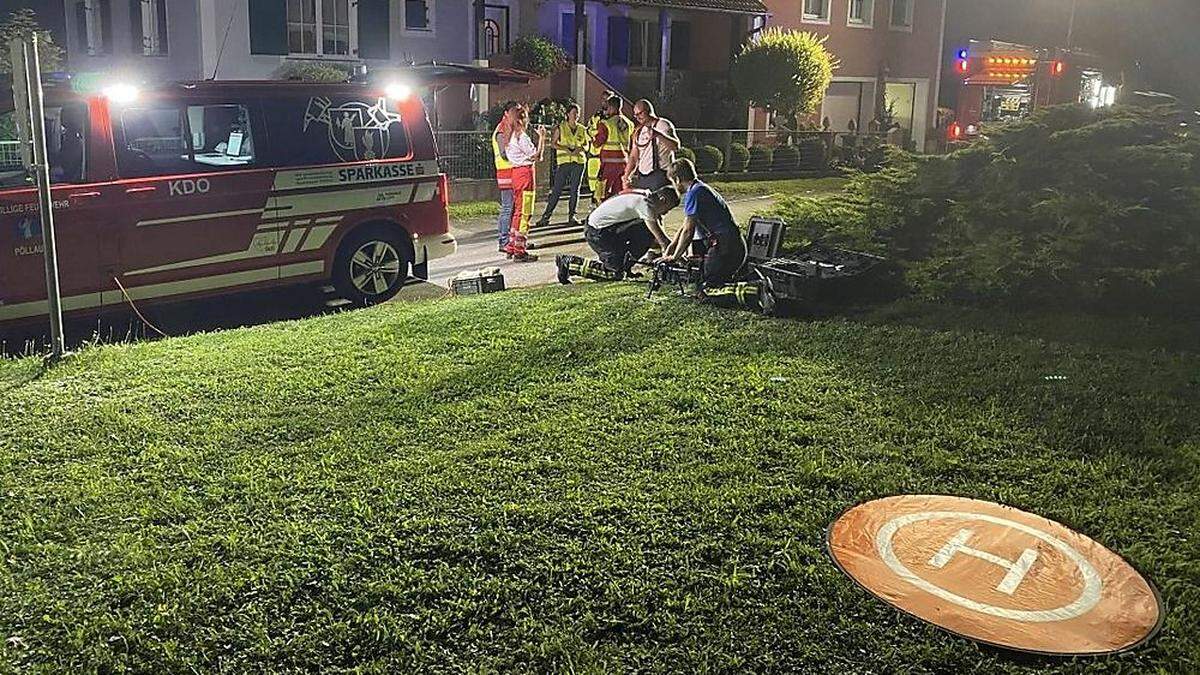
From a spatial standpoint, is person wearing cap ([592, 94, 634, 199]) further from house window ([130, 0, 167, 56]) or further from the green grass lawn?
house window ([130, 0, 167, 56])

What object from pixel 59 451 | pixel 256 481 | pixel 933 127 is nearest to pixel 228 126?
pixel 59 451

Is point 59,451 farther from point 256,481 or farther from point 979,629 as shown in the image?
point 979,629

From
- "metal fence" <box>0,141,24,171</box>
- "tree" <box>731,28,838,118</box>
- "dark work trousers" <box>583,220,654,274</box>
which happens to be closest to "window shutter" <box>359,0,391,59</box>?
"tree" <box>731,28,838,118</box>

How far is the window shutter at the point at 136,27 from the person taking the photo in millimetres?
23156

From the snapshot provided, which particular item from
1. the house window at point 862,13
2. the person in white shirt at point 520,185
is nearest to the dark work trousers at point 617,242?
the person in white shirt at point 520,185

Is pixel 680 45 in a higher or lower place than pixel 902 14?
lower

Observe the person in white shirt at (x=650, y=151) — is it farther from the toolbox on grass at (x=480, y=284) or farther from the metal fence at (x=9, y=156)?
the metal fence at (x=9, y=156)

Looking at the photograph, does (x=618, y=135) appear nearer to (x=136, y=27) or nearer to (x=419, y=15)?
(x=419, y=15)

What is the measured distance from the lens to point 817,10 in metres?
34.8

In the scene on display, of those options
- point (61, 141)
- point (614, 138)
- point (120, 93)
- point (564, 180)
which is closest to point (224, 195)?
point (120, 93)

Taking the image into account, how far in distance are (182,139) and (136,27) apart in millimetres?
16438

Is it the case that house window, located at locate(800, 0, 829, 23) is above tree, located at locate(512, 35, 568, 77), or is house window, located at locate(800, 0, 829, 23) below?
above

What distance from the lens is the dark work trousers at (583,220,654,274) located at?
419 inches

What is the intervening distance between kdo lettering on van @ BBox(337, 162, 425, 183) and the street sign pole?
Answer: 2.75 meters
